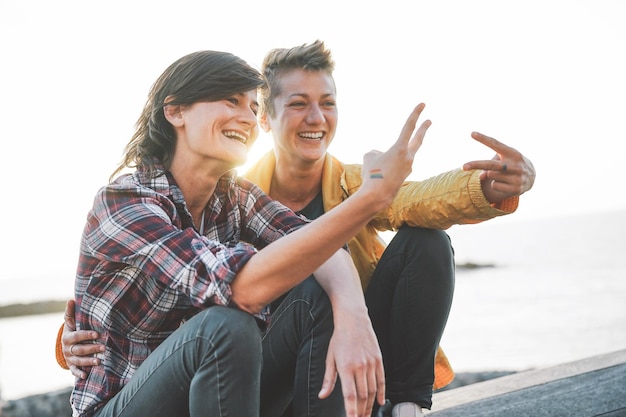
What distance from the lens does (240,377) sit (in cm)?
138

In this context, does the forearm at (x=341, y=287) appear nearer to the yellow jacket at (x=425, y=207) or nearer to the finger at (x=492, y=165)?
the yellow jacket at (x=425, y=207)

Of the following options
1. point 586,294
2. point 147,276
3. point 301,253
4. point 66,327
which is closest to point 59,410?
point 66,327

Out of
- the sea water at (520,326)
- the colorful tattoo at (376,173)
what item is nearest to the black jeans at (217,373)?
the colorful tattoo at (376,173)

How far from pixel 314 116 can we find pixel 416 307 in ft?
3.13

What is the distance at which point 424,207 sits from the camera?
79.5 inches

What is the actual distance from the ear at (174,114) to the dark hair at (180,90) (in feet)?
0.05

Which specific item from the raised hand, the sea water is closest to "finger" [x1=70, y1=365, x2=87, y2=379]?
the raised hand

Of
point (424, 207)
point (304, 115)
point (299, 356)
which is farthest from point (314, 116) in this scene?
point (299, 356)

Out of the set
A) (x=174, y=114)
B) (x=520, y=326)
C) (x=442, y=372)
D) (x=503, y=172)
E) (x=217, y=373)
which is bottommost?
(x=520, y=326)

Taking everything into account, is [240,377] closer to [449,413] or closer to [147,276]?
A: [147,276]

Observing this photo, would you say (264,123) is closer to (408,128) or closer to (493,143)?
(493,143)

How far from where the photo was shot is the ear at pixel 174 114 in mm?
1813

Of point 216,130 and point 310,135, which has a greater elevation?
point 216,130

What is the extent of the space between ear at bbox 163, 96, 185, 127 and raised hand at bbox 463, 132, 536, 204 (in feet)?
2.83
